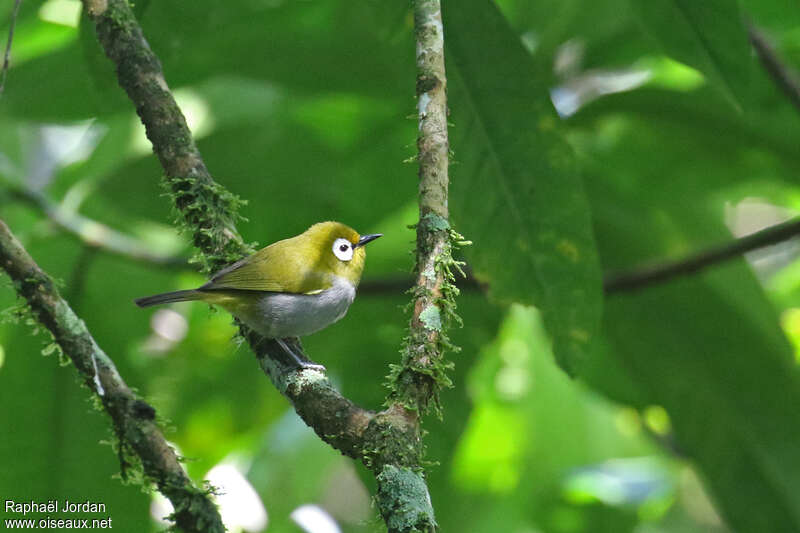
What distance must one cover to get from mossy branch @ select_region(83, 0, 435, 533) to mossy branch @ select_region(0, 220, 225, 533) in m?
Answer: 0.33

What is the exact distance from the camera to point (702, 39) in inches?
119

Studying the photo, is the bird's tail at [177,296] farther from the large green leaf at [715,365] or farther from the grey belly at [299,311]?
the large green leaf at [715,365]

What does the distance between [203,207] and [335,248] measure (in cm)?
97

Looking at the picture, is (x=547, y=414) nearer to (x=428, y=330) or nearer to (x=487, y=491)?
(x=487, y=491)

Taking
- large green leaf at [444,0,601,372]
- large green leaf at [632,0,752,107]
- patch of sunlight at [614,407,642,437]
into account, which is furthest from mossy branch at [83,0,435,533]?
patch of sunlight at [614,407,642,437]

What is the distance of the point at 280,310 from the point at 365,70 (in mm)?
1306

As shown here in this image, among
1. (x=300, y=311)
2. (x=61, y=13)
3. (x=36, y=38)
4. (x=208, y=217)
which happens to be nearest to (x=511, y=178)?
(x=300, y=311)

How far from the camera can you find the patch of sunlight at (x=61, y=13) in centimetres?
434

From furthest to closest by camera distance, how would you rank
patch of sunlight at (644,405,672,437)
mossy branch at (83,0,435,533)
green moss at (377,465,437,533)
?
patch of sunlight at (644,405,672,437) < mossy branch at (83,0,435,533) < green moss at (377,465,437,533)

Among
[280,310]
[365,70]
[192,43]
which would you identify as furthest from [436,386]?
[365,70]

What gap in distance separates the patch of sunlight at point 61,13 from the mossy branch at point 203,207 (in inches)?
75.4

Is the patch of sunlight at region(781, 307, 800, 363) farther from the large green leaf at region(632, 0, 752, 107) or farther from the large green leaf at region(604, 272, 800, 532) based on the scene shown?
the large green leaf at region(632, 0, 752, 107)

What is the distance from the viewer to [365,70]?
12.6 ft

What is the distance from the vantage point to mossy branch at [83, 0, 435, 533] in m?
1.81
